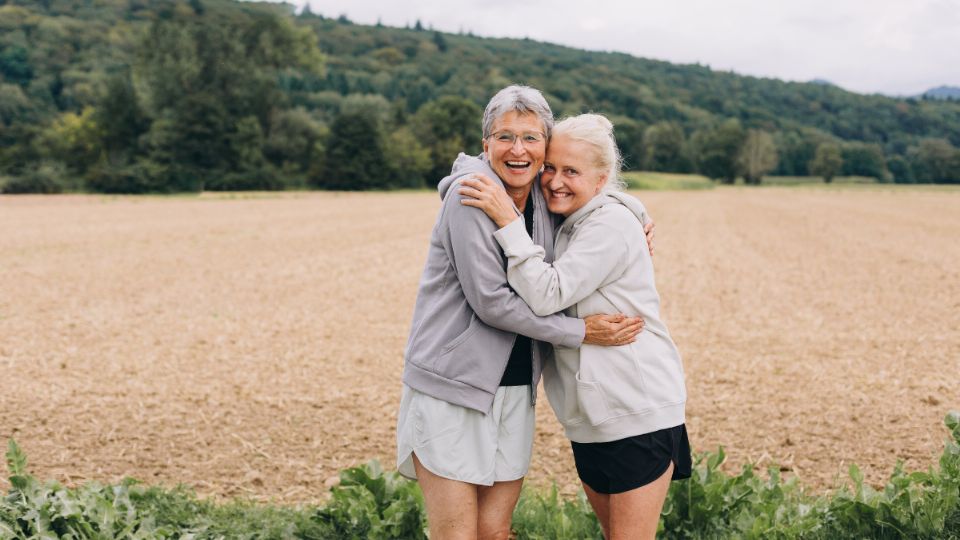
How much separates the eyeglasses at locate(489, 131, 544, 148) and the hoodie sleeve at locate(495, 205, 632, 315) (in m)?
0.31

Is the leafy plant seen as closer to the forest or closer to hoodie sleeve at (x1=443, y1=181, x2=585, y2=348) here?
hoodie sleeve at (x1=443, y1=181, x2=585, y2=348)

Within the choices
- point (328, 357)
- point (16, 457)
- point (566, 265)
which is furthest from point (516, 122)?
point (328, 357)

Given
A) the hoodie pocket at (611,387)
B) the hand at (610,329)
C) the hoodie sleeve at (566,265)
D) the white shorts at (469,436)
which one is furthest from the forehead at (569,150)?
the white shorts at (469,436)

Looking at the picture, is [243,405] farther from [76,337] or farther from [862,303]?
[862,303]

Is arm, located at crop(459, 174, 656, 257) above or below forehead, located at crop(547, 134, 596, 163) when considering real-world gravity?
below

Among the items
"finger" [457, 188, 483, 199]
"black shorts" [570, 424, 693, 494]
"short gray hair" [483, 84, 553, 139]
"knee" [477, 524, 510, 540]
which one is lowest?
"knee" [477, 524, 510, 540]

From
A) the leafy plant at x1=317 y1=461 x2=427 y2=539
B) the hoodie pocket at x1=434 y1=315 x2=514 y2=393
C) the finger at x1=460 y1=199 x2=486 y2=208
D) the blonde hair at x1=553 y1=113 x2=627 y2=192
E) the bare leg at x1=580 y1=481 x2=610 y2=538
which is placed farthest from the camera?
the leafy plant at x1=317 y1=461 x2=427 y2=539

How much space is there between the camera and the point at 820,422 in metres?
7.11

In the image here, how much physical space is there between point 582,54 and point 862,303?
17928 centimetres

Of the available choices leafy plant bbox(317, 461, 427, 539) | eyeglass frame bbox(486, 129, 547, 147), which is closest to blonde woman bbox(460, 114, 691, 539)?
eyeglass frame bbox(486, 129, 547, 147)

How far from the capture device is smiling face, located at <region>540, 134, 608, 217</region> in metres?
2.99

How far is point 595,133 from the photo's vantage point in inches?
117

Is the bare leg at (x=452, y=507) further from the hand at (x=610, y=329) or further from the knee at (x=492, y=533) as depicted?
the hand at (x=610, y=329)

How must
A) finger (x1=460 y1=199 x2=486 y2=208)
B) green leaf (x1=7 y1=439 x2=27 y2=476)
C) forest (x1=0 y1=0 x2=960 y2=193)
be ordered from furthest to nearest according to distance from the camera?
forest (x1=0 y1=0 x2=960 y2=193)
green leaf (x1=7 y1=439 x2=27 y2=476)
finger (x1=460 y1=199 x2=486 y2=208)
